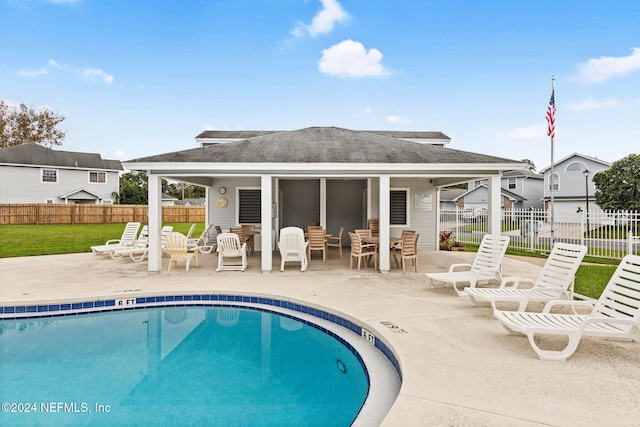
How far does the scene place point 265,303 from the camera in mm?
6660

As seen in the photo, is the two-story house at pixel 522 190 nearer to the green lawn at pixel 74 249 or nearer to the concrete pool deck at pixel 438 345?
the green lawn at pixel 74 249

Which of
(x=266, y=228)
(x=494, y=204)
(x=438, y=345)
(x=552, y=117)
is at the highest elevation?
(x=552, y=117)

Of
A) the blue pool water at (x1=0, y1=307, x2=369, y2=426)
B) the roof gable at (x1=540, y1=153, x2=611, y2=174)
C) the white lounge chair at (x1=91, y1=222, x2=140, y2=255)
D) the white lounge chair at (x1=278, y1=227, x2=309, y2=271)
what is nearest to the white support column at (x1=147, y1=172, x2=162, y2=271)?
the blue pool water at (x1=0, y1=307, x2=369, y2=426)

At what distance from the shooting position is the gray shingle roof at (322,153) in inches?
348

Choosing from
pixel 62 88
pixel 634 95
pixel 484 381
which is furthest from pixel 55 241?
pixel 634 95

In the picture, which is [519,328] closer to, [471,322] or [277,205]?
[471,322]

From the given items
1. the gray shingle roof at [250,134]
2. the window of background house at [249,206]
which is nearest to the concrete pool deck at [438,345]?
the window of background house at [249,206]

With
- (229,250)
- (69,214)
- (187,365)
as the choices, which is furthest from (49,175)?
(187,365)

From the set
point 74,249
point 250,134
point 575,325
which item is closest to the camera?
point 575,325

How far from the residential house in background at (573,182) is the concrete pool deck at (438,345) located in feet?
95.1

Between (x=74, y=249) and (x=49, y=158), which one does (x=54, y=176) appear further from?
(x=74, y=249)

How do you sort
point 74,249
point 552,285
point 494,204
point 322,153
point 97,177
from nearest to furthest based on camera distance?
point 552,285 → point 494,204 → point 322,153 → point 74,249 → point 97,177

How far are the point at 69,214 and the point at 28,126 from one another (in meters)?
19.0

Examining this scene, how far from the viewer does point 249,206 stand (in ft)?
44.1
